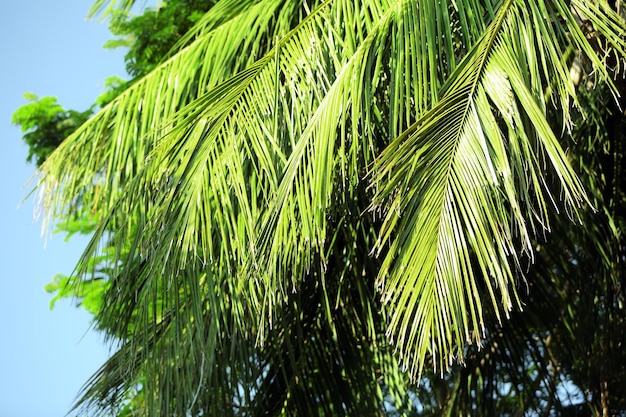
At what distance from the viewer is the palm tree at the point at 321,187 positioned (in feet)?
7.06

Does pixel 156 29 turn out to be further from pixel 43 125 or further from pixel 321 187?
pixel 321 187

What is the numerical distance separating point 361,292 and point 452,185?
113 cm

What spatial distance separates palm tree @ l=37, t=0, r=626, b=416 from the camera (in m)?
2.15

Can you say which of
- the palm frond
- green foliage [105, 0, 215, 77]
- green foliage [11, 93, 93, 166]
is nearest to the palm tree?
the palm frond

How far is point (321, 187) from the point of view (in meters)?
2.42

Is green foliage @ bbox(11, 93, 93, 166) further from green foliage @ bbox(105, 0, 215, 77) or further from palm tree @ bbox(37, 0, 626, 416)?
palm tree @ bbox(37, 0, 626, 416)

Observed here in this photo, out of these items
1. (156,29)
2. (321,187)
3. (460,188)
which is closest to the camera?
(460,188)

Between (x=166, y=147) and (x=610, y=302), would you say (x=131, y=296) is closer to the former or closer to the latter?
(x=166, y=147)

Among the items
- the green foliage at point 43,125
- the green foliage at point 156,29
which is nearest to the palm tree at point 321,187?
the green foliage at point 156,29

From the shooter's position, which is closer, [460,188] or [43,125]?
[460,188]

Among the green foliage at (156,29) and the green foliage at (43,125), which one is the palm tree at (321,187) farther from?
the green foliage at (43,125)

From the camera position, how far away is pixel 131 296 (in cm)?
283

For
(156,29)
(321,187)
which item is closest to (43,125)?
(156,29)

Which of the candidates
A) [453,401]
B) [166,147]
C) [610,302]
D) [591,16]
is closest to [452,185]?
[591,16]
